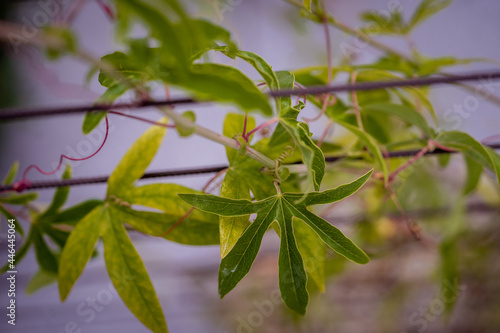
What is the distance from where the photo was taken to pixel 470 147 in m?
0.53

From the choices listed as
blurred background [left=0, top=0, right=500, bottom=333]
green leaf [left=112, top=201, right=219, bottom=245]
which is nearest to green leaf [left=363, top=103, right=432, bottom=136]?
green leaf [left=112, top=201, right=219, bottom=245]

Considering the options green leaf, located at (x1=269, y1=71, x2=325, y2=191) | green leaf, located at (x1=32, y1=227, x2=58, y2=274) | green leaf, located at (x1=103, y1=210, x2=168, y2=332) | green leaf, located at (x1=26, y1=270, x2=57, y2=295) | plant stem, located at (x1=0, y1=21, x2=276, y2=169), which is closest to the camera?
plant stem, located at (x1=0, y1=21, x2=276, y2=169)

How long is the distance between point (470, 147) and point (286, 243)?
0.28 metres

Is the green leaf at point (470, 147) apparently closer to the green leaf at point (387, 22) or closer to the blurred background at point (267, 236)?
the green leaf at point (387, 22)

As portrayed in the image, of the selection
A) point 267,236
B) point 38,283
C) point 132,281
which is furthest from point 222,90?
point 267,236

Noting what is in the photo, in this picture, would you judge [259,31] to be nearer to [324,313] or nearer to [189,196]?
[324,313]

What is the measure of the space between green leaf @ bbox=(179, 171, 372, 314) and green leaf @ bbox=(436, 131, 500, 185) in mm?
193

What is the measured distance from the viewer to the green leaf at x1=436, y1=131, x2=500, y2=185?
1.61 feet

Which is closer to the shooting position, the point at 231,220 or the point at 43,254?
the point at 231,220

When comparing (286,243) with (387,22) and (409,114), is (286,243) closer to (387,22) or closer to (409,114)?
(409,114)

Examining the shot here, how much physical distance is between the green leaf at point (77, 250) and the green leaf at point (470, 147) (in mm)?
479

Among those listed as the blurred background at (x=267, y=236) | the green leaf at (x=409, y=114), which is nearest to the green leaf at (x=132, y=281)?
the green leaf at (x=409, y=114)

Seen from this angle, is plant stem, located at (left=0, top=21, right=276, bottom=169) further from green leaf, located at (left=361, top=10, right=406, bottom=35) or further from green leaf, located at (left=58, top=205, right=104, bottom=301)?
green leaf, located at (left=361, top=10, right=406, bottom=35)

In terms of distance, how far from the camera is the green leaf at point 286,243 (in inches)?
17.7
